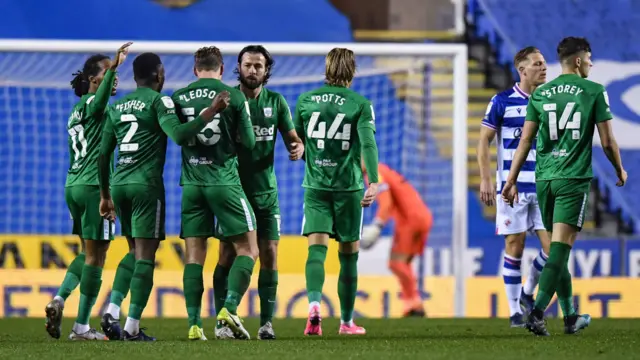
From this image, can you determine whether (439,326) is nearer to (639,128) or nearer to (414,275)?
(414,275)

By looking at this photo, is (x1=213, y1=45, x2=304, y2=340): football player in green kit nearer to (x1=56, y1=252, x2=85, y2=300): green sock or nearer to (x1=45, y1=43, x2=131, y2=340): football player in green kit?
(x1=45, y1=43, x2=131, y2=340): football player in green kit

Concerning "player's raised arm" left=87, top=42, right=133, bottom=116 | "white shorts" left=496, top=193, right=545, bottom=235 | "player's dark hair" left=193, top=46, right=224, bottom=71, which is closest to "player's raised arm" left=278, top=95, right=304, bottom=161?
"player's dark hair" left=193, top=46, right=224, bottom=71

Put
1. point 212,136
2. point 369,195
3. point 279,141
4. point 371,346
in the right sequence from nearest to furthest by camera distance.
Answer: point 371,346 < point 212,136 < point 369,195 < point 279,141

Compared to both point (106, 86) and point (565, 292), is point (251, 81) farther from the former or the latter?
point (565, 292)

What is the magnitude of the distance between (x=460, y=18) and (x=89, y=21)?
4333 mm

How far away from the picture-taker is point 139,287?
681 centimetres

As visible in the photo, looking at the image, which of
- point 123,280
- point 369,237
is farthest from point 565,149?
point 369,237

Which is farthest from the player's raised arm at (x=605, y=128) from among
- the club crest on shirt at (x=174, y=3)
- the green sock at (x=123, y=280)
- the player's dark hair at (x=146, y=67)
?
the club crest on shirt at (x=174, y=3)

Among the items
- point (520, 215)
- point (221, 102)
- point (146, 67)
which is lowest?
point (520, 215)

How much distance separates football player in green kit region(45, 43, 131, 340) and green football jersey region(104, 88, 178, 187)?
0.28 meters

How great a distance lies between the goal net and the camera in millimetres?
12930

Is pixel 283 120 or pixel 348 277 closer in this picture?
pixel 283 120

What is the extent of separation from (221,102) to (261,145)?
0.79 meters

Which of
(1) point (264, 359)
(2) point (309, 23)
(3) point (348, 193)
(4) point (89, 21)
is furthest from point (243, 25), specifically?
(1) point (264, 359)
